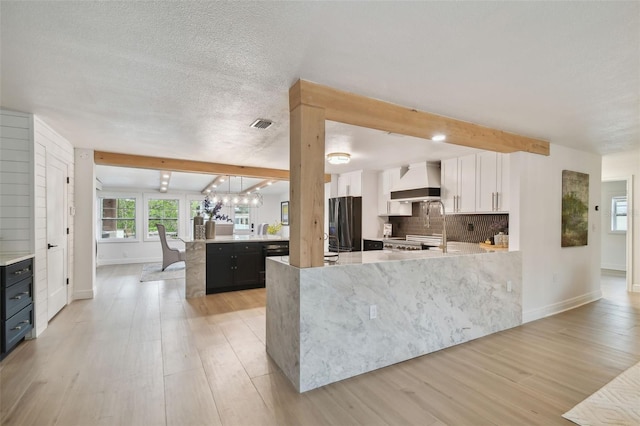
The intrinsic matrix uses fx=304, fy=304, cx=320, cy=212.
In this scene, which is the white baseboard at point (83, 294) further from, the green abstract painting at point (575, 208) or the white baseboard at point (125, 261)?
the green abstract painting at point (575, 208)

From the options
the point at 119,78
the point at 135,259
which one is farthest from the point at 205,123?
the point at 135,259

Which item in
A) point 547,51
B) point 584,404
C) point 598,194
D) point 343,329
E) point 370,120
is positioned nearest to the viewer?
point 547,51

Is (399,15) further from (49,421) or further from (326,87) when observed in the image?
(49,421)

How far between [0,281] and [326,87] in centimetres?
327

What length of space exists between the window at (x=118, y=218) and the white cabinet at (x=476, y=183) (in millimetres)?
8675

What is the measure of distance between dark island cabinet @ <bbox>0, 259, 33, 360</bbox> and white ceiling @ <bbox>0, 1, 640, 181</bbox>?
1.59m

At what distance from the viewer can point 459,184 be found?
502cm

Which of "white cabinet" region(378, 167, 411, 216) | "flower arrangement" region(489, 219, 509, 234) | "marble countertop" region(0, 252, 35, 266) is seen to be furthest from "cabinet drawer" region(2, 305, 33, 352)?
"flower arrangement" region(489, 219, 509, 234)

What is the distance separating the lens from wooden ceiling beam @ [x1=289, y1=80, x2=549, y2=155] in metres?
2.35

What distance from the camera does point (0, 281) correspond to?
8.73ft

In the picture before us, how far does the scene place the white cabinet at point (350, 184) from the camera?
646 cm

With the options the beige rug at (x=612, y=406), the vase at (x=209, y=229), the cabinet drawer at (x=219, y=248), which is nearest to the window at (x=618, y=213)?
the beige rug at (x=612, y=406)

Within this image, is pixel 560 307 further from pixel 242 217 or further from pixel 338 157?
pixel 242 217

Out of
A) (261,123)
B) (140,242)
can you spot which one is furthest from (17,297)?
(140,242)
